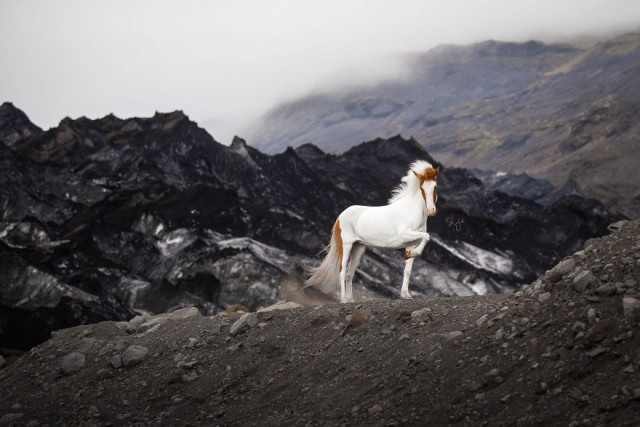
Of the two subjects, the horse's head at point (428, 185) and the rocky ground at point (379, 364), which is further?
the horse's head at point (428, 185)

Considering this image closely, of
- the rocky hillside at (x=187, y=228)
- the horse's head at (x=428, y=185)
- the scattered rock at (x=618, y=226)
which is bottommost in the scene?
the rocky hillside at (x=187, y=228)

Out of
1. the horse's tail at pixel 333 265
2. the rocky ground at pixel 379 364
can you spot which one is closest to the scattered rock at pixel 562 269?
the rocky ground at pixel 379 364

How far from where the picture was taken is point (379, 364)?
9.45 metres

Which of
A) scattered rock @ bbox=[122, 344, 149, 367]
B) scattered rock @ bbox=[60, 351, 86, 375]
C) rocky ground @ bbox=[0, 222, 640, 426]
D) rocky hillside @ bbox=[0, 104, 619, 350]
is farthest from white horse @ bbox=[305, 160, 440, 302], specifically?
rocky hillside @ bbox=[0, 104, 619, 350]

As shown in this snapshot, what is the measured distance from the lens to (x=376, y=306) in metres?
11.1

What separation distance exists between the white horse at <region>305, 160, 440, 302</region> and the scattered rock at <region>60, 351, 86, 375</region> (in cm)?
432

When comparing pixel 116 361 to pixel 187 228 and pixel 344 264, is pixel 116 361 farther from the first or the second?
pixel 187 228

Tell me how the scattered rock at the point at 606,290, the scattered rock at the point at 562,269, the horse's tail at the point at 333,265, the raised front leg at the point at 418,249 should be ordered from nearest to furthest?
the scattered rock at the point at 606,290, the scattered rock at the point at 562,269, the raised front leg at the point at 418,249, the horse's tail at the point at 333,265

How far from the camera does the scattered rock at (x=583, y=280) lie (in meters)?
8.54

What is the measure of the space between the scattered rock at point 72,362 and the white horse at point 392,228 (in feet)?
14.2

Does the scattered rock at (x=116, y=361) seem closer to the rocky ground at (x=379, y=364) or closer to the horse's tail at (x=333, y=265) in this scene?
the rocky ground at (x=379, y=364)

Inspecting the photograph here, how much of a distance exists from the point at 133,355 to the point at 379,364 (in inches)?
160

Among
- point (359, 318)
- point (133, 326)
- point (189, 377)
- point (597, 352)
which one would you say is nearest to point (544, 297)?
point (597, 352)

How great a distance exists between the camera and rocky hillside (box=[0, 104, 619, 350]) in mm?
26672
